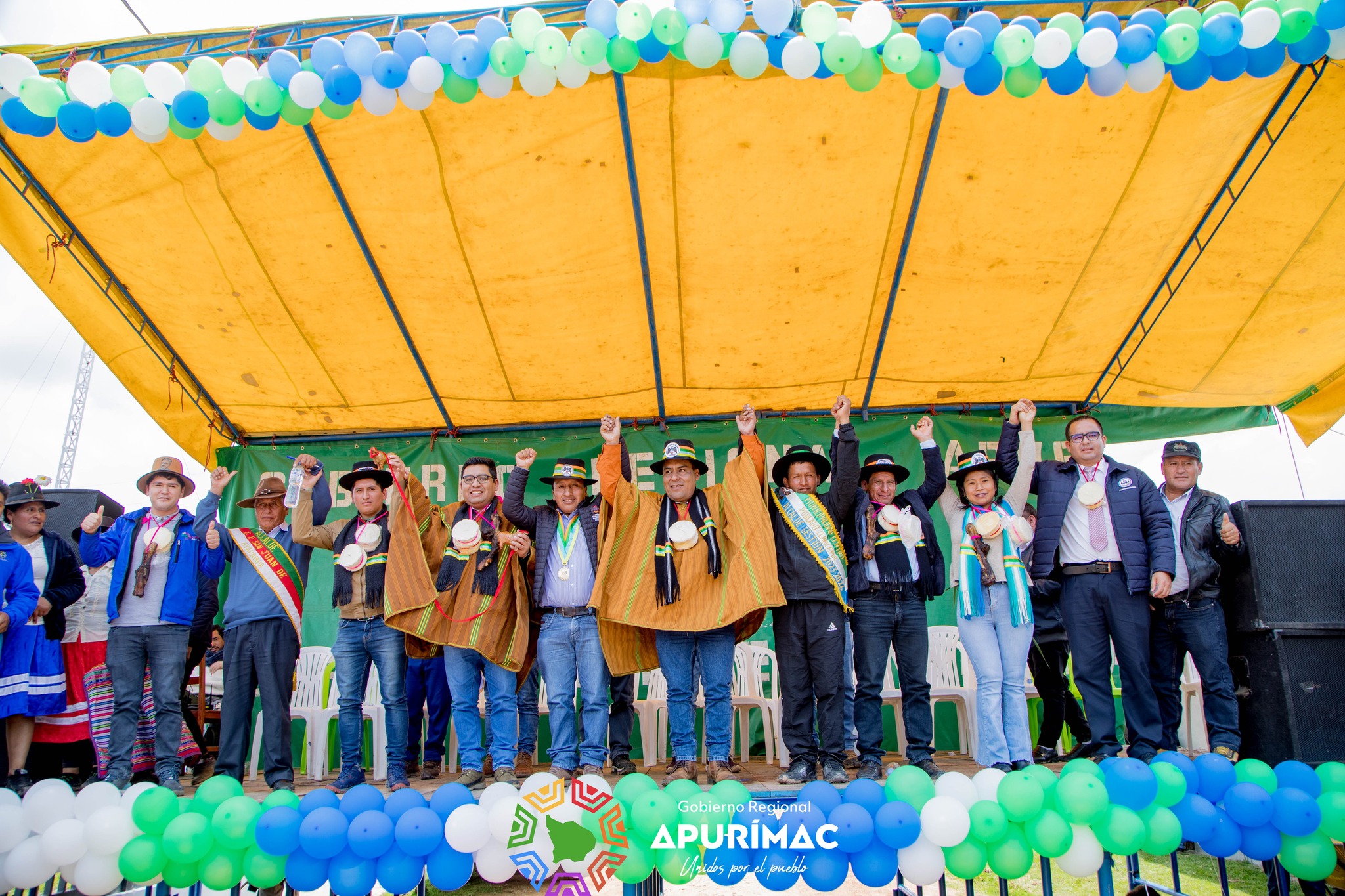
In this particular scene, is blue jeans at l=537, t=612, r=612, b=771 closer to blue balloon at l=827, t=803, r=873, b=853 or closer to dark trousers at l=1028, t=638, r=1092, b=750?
blue balloon at l=827, t=803, r=873, b=853

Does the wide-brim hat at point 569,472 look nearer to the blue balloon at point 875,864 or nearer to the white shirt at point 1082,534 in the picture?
the blue balloon at point 875,864

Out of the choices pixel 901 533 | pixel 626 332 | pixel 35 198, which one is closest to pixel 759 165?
pixel 626 332

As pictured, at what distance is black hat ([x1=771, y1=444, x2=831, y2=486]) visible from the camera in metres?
4.30

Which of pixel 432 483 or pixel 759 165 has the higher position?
pixel 759 165

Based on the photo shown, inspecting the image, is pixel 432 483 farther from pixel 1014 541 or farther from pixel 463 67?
pixel 1014 541

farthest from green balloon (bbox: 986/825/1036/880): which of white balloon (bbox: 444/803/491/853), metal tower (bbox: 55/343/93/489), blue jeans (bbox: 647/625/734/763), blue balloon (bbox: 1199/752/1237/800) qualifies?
metal tower (bbox: 55/343/93/489)

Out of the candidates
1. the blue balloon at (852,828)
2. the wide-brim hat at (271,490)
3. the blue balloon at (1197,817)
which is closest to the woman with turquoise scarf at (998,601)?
the blue balloon at (1197,817)

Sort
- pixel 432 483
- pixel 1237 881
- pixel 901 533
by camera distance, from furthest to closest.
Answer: pixel 432 483
pixel 1237 881
pixel 901 533

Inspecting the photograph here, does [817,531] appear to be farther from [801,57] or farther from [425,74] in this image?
[425,74]

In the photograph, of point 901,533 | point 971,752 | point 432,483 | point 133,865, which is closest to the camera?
point 133,865

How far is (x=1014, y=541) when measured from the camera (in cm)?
412

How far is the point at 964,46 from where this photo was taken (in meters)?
3.19

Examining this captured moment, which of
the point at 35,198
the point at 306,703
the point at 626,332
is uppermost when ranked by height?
the point at 35,198

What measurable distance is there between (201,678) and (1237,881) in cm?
632
